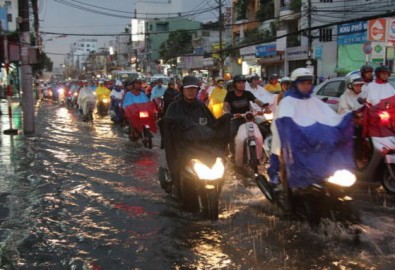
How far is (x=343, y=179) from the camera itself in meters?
5.20

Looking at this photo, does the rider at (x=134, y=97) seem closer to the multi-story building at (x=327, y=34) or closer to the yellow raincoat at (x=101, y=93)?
the yellow raincoat at (x=101, y=93)

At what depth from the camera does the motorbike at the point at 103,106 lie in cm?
2322

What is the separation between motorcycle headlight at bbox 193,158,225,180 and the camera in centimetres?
595

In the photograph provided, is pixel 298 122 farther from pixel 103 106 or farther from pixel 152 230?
pixel 103 106

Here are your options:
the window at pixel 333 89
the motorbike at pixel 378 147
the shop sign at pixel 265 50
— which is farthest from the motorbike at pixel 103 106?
the shop sign at pixel 265 50

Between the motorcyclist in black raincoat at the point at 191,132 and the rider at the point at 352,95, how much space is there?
9.32 ft

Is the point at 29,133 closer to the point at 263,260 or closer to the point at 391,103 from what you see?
the point at 391,103

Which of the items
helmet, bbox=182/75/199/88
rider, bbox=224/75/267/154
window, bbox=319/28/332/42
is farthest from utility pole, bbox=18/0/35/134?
window, bbox=319/28/332/42

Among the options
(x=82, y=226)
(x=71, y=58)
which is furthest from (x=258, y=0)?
(x=71, y=58)

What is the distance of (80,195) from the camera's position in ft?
25.9

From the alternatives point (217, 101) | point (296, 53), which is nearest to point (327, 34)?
point (296, 53)

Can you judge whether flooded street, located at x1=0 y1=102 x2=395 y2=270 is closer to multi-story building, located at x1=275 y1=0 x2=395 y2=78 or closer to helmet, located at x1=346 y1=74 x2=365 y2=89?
helmet, located at x1=346 y1=74 x2=365 y2=89

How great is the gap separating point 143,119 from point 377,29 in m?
8.16

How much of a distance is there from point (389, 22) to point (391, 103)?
950 cm
